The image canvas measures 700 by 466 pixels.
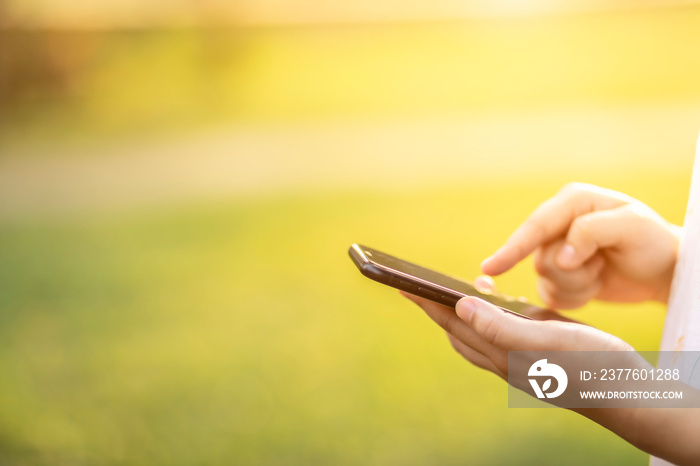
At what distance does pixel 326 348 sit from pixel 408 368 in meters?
0.27

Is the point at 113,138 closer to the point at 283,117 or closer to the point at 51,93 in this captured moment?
the point at 51,93

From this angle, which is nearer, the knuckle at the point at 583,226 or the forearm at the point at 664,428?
the forearm at the point at 664,428

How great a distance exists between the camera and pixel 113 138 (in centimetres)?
444

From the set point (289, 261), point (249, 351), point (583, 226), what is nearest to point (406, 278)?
point (583, 226)

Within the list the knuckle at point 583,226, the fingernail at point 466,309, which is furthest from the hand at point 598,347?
the knuckle at point 583,226

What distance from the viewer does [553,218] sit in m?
0.81

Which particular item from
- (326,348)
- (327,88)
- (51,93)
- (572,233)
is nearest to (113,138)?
(51,93)

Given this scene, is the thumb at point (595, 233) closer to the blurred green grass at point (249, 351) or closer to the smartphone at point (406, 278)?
the smartphone at point (406, 278)

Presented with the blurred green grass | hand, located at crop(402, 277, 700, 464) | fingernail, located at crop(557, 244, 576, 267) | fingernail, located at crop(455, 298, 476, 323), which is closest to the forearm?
hand, located at crop(402, 277, 700, 464)

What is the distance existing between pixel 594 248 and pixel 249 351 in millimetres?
1329

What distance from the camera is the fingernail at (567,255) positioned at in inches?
30.9

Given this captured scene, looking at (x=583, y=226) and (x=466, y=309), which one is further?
(x=583, y=226)

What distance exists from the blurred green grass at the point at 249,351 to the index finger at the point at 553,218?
2.67ft

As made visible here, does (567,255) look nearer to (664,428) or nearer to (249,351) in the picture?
(664,428)
